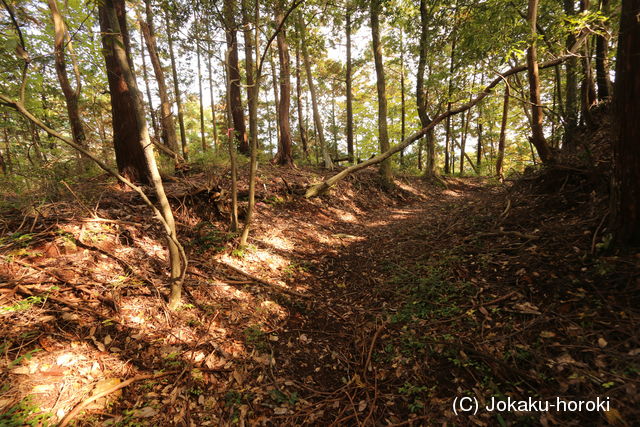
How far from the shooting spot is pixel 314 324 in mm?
3568

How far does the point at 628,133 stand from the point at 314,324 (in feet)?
13.6

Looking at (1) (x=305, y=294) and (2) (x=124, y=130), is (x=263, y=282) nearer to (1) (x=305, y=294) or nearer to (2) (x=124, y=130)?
(1) (x=305, y=294)

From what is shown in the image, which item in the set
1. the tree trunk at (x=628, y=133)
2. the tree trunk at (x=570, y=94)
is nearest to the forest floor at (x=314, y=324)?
the tree trunk at (x=628, y=133)

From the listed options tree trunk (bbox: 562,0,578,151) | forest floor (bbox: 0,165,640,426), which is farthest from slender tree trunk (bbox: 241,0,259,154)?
tree trunk (bbox: 562,0,578,151)

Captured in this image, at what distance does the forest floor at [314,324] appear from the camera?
209 cm

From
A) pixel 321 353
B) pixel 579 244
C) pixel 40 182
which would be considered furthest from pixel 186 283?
pixel 579 244

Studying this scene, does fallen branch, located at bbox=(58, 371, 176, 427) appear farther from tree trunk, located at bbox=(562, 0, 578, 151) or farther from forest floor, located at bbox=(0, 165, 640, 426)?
tree trunk, located at bbox=(562, 0, 578, 151)

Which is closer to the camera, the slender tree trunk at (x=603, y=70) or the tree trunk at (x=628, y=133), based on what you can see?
the tree trunk at (x=628, y=133)

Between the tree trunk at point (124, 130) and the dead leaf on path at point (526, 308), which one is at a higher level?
the tree trunk at point (124, 130)

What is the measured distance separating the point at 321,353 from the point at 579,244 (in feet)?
11.2

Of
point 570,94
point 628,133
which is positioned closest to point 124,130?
point 628,133

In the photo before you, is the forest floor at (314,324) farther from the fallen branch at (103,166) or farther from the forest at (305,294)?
the fallen branch at (103,166)

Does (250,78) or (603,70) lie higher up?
(603,70)

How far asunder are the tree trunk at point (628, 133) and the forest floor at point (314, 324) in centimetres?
29
